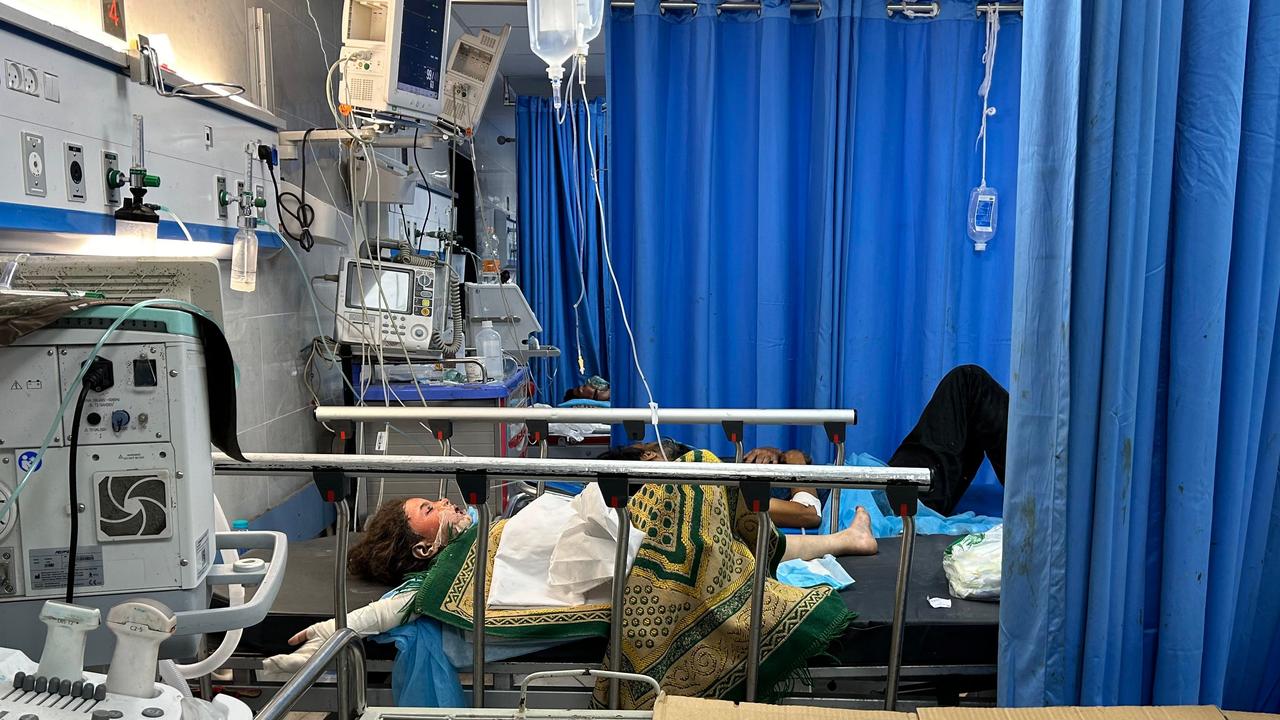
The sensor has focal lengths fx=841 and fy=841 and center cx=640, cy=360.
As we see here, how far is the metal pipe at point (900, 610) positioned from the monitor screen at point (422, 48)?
2.08 metres

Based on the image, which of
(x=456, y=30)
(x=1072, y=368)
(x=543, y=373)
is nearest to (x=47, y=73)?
(x=1072, y=368)

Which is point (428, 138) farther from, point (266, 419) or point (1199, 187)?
point (1199, 187)

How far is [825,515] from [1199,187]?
179cm

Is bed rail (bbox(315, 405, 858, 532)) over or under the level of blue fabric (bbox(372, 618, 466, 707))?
over

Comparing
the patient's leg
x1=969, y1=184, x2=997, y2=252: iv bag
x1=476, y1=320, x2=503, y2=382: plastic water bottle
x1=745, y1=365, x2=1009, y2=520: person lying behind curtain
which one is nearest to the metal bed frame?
the patient's leg

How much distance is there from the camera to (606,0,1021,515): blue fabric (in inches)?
130

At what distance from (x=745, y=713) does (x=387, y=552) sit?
125 cm

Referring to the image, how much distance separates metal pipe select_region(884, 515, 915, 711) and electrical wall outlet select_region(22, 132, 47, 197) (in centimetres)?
193

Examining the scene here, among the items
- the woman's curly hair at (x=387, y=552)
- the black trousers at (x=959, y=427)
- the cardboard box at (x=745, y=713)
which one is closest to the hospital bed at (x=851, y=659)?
the woman's curly hair at (x=387, y=552)

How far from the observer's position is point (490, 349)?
147 inches

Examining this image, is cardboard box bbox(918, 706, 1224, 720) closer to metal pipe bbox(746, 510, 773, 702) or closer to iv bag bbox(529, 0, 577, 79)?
metal pipe bbox(746, 510, 773, 702)

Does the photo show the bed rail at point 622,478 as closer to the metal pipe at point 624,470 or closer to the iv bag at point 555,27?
the metal pipe at point 624,470

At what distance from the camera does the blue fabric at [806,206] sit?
3297 millimetres

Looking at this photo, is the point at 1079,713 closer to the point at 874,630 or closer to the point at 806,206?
the point at 874,630
